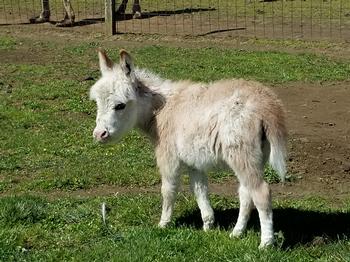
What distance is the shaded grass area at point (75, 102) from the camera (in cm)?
752

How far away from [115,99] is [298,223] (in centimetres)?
187

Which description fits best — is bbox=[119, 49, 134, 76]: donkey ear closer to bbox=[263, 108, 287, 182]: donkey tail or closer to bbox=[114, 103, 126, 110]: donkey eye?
bbox=[114, 103, 126, 110]: donkey eye

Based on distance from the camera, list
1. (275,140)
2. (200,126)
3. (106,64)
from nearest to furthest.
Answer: (275,140)
(200,126)
(106,64)

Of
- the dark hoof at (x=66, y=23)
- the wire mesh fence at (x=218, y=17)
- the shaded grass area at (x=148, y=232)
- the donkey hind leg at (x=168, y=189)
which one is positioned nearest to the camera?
the shaded grass area at (x=148, y=232)

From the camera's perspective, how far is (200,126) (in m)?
5.34

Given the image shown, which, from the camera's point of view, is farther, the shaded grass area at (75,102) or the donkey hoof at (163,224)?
the shaded grass area at (75,102)

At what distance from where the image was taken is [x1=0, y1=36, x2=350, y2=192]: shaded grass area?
7516 millimetres

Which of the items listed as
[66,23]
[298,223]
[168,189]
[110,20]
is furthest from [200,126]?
[66,23]

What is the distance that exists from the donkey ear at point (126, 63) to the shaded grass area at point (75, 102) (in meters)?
1.92

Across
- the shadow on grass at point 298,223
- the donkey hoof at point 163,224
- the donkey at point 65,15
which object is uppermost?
the donkey at point 65,15

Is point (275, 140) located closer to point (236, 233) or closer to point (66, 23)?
point (236, 233)

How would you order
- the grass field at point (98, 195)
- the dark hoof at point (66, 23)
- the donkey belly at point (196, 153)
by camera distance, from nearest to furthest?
the grass field at point (98, 195) < the donkey belly at point (196, 153) < the dark hoof at point (66, 23)

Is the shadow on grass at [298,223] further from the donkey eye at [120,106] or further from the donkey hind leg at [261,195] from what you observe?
the donkey eye at [120,106]

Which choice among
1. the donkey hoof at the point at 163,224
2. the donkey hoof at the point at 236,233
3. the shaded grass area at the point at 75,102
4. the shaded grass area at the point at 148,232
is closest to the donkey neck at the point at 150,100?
the donkey hoof at the point at 163,224
